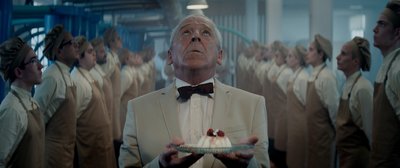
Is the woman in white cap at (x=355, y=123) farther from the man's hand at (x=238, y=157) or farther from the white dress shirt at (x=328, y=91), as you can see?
the man's hand at (x=238, y=157)

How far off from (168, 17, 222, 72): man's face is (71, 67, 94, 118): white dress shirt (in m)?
2.18

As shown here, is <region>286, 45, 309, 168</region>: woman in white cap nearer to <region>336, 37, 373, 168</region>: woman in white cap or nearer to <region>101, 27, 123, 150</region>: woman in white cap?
<region>336, 37, 373, 168</region>: woman in white cap

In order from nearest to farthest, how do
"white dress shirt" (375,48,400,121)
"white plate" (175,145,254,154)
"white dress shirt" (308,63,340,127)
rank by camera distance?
"white plate" (175,145,254,154), "white dress shirt" (375,48,400,121), "white dress shirt" (308,63,340,127)

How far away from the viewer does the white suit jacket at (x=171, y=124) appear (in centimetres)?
170

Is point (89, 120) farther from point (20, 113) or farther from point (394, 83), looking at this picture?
point (394, 83)

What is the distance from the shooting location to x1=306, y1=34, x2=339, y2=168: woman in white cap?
13.5 feet

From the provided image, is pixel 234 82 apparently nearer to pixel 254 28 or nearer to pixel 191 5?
pixel 254 28

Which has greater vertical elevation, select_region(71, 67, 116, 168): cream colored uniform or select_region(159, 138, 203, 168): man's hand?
select_region(159, 138, 203, 168): man's hand

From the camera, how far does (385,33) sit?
272 cm

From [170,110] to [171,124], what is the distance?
6 centimetres

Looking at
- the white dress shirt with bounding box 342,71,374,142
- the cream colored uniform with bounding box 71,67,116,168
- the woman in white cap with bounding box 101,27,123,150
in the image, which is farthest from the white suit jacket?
the woman in white cap with bounding box 101,27,123,150

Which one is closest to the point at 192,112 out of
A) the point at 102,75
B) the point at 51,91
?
the point at 51,91

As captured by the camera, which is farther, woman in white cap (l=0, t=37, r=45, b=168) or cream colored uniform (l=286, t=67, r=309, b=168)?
cream colored uniform (l=286, t=67, r=309, b=168)

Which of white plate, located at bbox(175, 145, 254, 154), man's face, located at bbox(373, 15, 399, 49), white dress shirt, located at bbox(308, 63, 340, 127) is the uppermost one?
man's face, located at bbox(373, 15, 399, 49)
